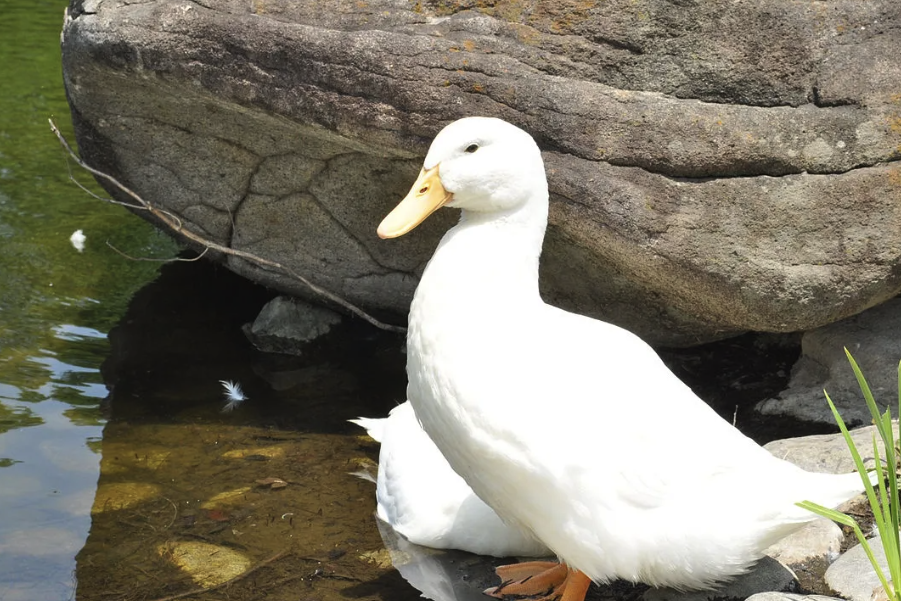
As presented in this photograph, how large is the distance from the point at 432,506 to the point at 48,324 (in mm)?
2726

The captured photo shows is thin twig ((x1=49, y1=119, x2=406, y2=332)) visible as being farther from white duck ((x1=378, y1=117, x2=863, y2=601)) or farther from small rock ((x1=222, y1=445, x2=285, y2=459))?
white duck ((x1=378, y1=117, x2=863, y2=601))

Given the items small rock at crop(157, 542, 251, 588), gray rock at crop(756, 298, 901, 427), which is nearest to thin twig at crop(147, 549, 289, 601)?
small rock at crop(157, 542, 251, 588)

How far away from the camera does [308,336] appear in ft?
18.1

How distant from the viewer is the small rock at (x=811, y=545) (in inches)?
131

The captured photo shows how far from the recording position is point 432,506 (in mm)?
3797

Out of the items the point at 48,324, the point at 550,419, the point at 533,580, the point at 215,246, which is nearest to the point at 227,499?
the point at 533,580

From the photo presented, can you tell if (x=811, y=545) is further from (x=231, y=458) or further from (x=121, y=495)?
(x=121, y=495)

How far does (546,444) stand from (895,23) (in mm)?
2286

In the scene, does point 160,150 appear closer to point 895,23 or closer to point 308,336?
point 308,336

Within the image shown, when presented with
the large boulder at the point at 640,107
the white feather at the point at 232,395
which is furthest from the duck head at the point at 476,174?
the white feather at the point at 232,395

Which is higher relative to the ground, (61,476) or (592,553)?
(592,553)

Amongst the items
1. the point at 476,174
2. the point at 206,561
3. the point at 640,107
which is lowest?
the point at 206,561

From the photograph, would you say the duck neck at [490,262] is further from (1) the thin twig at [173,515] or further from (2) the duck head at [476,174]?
(1) the thin twig at [173,515]

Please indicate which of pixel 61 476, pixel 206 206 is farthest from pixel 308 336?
pixel 61 476
